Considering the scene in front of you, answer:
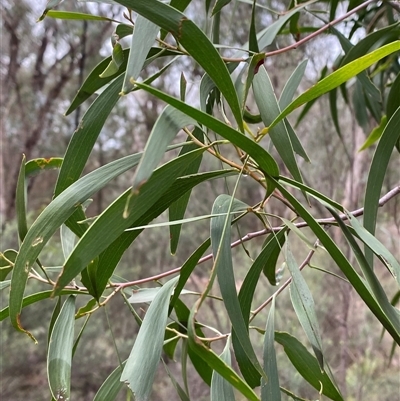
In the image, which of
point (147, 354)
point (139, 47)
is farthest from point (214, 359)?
point (139, 47)

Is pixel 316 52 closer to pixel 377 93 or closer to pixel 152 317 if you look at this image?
pixel 377 93

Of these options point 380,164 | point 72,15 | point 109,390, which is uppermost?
point 72,15

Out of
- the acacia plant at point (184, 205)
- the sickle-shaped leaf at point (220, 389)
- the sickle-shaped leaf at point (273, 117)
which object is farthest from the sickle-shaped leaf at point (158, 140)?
the sickle-shaped leaf at point (220, 389)

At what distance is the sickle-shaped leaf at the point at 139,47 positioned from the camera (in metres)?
0.25

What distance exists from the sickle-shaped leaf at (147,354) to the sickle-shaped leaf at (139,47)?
166 millimetres

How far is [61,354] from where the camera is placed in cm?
39

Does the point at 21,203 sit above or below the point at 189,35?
below

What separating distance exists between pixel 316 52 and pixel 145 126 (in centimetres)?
113

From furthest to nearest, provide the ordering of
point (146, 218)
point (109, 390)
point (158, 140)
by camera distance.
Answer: point (109, 390) < point (146, 218) < point (158, 140)

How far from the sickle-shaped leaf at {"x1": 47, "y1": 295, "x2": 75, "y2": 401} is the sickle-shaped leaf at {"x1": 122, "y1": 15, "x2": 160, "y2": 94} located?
25 cm

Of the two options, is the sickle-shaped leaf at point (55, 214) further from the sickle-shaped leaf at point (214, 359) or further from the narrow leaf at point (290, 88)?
the narrow leaf at point (290, 88)

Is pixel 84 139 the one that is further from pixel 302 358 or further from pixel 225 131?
pixel 302 358

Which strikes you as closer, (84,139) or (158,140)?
(158,140)

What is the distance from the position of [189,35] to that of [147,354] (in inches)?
7.9
